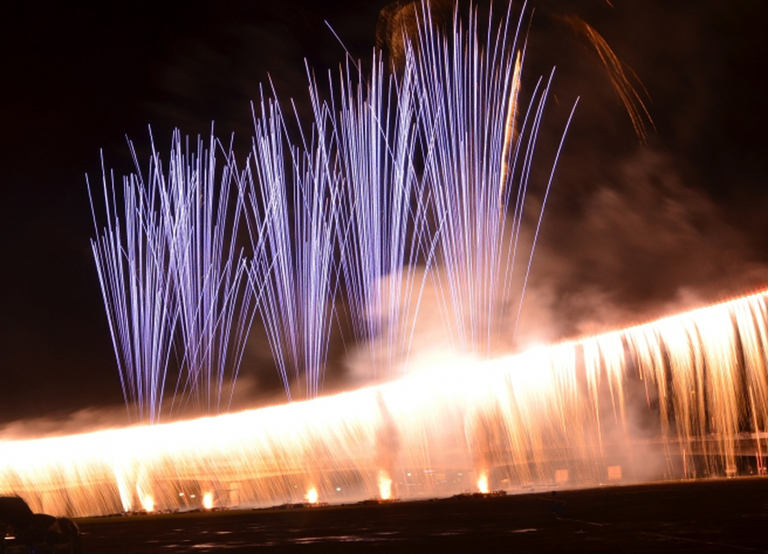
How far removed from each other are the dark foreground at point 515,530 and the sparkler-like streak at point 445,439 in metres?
5.02

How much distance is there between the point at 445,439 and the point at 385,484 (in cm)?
332

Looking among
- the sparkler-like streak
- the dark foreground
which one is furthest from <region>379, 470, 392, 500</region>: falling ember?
the dark foreground

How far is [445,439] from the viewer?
32.9 metres

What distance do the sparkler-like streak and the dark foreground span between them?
198 inches

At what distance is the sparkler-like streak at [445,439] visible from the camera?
90.9ft

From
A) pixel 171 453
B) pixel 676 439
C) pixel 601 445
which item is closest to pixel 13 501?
pixel 171 453

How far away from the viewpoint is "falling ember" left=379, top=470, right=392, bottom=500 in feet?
110

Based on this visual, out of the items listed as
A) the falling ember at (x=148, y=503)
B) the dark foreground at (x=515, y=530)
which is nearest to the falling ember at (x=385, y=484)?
the dark foreground at (x=515, y=530)

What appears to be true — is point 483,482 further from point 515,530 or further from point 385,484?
point 515,530

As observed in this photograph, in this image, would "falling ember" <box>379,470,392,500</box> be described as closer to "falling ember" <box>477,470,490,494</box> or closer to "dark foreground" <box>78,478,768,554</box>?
"falling ember" <box>477,470,490,494</box>

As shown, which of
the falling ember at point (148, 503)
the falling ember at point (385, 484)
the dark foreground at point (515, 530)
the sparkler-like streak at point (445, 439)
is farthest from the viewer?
the falling ember at point (148, 503)

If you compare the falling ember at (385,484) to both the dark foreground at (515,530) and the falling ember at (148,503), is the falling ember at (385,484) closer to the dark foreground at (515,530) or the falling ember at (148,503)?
the dark foreground at (515,530)

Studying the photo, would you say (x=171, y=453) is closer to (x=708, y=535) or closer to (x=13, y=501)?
(x=13, y=501)

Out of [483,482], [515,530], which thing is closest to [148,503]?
[483,482]
